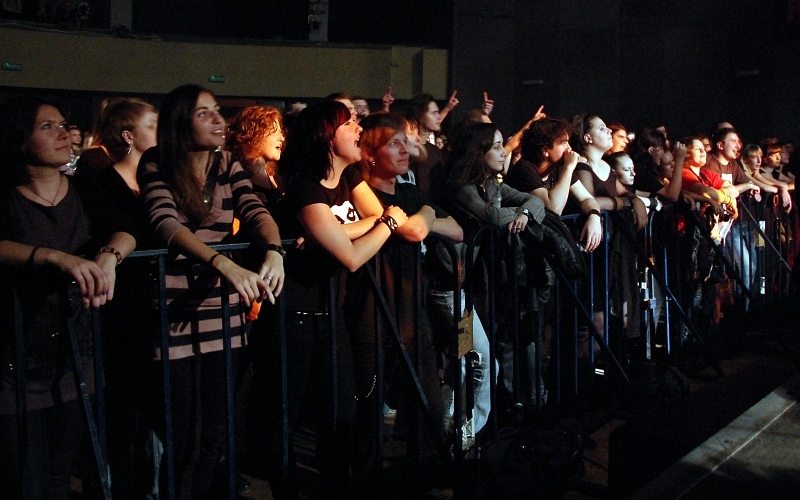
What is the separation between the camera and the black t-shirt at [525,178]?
17.0ft

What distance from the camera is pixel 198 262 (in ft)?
10.5

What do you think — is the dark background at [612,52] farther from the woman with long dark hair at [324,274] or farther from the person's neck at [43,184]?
the person's neck at [43,184]

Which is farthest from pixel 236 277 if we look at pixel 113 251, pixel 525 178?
pixel 525 178

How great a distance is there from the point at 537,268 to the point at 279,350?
176cm

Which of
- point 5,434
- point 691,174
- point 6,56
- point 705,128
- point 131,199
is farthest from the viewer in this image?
point 6,56

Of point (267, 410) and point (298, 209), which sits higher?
point (298, 209)

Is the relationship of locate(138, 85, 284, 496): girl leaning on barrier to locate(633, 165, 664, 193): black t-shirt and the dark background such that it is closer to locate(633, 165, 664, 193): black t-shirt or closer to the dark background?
locate(633, 165, 664, 193): black t-shirt

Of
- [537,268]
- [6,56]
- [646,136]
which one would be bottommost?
[537,268]

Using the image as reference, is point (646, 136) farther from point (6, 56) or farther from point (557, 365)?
point (6, 56)

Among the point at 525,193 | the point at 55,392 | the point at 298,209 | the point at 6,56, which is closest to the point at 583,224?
the point at 525,193

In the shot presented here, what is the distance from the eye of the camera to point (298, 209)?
11.7ft

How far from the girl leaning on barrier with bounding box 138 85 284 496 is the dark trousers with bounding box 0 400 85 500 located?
380 mm

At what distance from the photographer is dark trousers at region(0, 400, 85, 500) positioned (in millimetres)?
2916

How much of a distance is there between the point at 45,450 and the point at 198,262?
840 mm
